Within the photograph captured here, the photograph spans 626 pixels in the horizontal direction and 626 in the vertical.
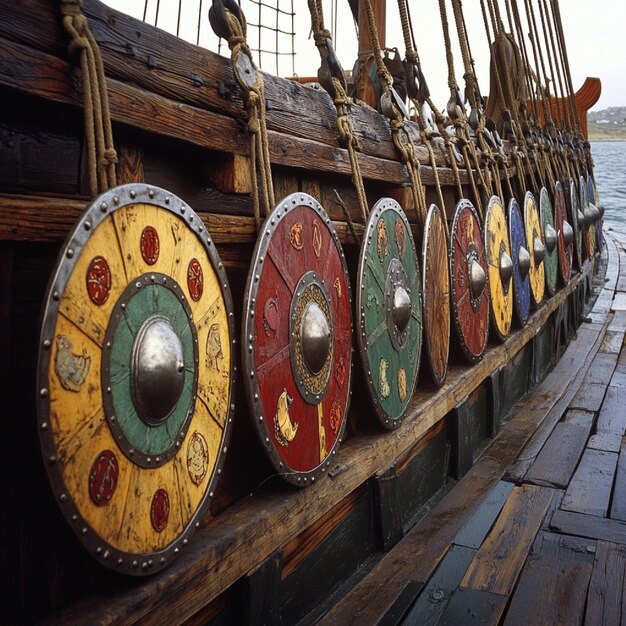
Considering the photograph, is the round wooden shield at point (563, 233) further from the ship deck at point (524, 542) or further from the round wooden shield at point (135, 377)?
the round wooden shield at point (135, 377)

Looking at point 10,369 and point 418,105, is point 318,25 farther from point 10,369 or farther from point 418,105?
point 10,369

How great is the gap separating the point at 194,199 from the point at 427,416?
1453 mm

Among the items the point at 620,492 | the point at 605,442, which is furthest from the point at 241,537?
the point at 605,442

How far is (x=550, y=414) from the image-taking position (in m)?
4.25

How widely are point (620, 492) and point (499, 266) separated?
4.69 feet

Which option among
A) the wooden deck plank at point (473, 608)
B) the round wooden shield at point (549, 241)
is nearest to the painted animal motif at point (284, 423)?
the wooden deck plank at point (473, 608)

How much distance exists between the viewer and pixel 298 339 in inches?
78.7

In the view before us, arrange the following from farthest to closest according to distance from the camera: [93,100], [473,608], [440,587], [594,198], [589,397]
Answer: [594,198]
[589,397]
[440,587]
[473,608]
[93,100]

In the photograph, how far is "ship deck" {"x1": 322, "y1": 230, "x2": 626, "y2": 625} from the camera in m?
2.15

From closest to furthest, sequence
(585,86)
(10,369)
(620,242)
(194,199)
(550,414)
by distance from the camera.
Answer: (10,369)
(194,199)
(550,414)
(585,86)
(620,242)

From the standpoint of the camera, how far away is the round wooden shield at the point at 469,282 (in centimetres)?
339

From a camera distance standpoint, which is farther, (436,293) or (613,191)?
(613,191)

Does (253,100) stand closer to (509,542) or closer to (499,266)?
(509,542)

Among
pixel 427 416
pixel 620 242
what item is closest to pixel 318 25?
pixel 427 416
